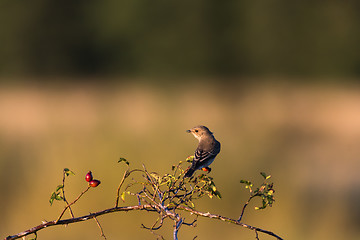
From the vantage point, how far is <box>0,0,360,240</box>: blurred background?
12.2 metres

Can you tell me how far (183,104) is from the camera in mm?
20531

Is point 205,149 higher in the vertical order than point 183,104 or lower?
lower

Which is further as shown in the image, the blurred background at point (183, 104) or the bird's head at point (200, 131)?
the blurred background at point (183, 104)

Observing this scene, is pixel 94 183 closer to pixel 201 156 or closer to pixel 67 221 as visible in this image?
pixel 67 221

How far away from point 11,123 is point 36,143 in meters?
2.50

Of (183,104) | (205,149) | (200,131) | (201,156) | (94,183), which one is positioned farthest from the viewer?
(183,104)

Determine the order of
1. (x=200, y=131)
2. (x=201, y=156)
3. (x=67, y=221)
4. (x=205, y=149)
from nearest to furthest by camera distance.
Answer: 1. (x=67, y=221)
2. (x=201, y=156)
3. (x=205, y=149)
4. (x=200, y=131)

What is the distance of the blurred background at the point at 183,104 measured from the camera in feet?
40.2

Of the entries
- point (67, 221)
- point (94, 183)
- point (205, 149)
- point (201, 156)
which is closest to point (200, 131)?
point (205, 149)

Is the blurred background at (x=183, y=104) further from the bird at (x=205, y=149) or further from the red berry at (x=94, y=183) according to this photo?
the red berry at (x=94, y=183)

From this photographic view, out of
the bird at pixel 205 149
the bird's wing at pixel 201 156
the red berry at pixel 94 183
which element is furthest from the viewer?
the bird at pixel 205 149

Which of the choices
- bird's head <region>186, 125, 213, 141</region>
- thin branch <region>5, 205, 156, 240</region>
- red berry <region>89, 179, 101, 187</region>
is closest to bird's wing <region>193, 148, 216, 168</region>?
bird's head <region>186, 125, 213, 141</region>

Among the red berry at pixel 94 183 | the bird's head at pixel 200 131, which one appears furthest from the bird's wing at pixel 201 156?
the red berry at pixel 94 183

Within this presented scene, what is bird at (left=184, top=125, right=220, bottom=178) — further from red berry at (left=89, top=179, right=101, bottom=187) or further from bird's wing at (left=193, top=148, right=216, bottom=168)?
red berry at (left=89, top=179, right=101, bottom=187)
